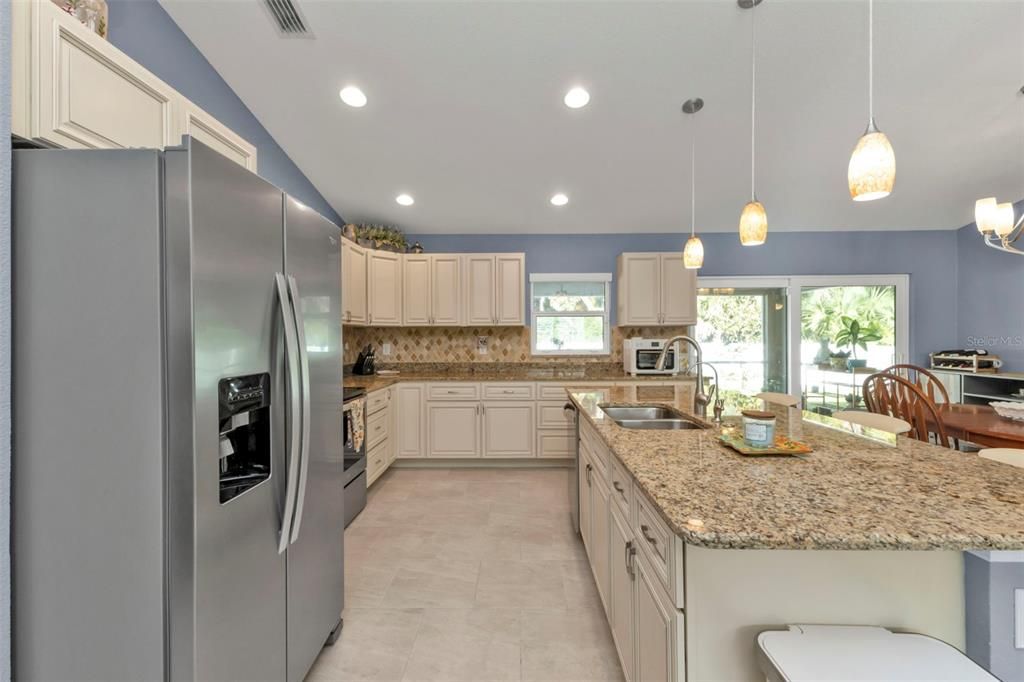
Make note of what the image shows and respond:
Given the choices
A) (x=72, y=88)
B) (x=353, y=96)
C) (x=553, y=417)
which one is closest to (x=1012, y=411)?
(x=553, y=417)

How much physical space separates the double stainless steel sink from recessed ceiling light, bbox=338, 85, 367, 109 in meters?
2.60

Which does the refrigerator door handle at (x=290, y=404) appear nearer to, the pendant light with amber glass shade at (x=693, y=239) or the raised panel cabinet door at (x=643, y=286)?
the pendant light with amber glass shade at (x=693, y=239)

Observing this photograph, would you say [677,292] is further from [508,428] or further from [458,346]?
[458,346]

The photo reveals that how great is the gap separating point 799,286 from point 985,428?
2729 millimetres

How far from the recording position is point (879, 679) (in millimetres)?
768

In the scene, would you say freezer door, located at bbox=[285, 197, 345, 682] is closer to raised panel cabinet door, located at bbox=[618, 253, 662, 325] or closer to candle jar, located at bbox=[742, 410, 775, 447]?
candle jar, located at bbox=[742, 410, 775, 447]

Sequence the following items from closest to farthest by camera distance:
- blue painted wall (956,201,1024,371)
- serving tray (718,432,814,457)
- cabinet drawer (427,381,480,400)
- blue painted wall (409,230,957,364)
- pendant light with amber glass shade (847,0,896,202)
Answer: pendant light with amber glass shade (847,0,896,202) < serving tray (718,432,814,457) < blue painted wall (956,201,1024,371) < cabinet drawer (427,381,480,400) < blue painted wall (409,230,957,364)

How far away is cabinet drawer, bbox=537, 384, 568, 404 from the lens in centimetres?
413

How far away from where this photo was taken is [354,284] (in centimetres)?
377

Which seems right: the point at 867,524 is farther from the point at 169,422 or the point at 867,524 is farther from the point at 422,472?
the point at 422,472

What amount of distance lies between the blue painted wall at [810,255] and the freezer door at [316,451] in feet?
10.6

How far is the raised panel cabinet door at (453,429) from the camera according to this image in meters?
4.11

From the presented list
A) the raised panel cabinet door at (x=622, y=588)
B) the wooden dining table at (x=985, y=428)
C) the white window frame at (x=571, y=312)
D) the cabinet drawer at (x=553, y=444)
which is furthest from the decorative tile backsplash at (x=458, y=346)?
the raised panel cabinet door at (x=622, y=588)

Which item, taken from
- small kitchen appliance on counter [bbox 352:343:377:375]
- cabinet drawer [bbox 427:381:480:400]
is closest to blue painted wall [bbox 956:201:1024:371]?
cabinet drawer [bbox 427:381:480:400]
